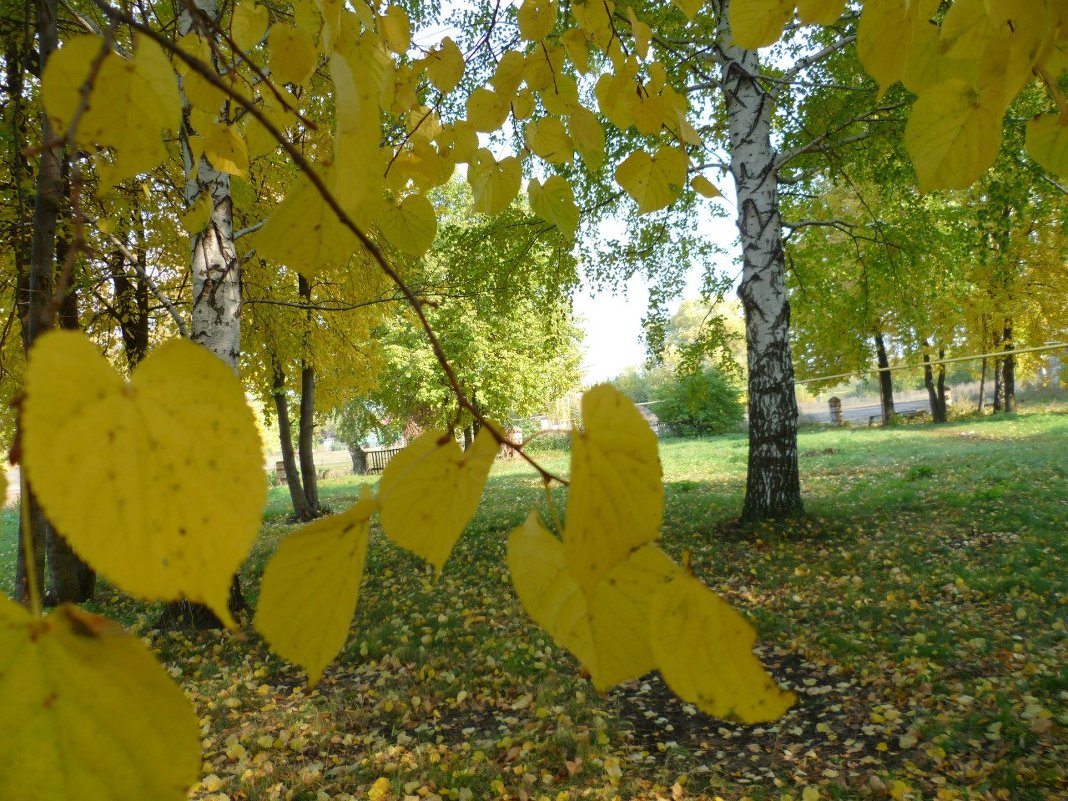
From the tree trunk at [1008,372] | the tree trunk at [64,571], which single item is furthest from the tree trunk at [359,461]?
the tree trunk at [1008,372]

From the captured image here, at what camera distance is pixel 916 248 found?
5043 millimetres

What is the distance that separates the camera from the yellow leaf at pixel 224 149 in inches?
32.7

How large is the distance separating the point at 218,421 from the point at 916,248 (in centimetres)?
602

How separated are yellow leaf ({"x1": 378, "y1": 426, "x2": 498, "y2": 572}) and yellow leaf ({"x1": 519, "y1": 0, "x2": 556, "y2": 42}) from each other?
826mm

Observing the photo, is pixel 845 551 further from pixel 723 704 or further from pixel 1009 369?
pixel 1009 369

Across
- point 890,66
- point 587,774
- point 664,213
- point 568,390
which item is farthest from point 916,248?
point 568,390

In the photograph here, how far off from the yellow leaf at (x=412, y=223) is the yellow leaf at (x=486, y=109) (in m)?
0.26

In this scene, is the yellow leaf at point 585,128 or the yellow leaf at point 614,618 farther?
the yellow leaf at point 585,128

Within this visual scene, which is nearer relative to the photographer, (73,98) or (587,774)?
(73,98)

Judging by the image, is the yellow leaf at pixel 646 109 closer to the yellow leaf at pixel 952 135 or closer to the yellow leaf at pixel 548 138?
the yellow leaf at pixel 548 138

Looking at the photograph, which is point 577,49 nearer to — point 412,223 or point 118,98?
point 412,223

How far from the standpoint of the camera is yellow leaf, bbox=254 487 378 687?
0.32 m

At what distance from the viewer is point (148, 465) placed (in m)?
0.22

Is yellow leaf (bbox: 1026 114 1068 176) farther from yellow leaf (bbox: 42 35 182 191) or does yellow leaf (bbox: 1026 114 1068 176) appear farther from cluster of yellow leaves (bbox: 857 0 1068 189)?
yellow leaf (bbox: 42 35 182 191)
